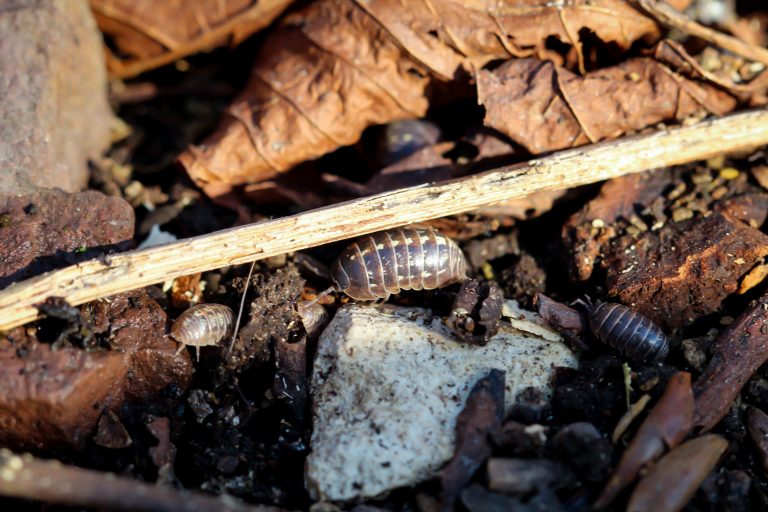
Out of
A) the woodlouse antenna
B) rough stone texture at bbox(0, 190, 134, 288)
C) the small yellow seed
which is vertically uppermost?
rough stone texture at bbox(0, 190, 134, 288)

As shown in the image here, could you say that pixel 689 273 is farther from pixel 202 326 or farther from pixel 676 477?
pixel 202 326

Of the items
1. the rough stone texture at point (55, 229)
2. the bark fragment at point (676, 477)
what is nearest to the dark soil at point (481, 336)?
the bark fragment at point (676, 477)

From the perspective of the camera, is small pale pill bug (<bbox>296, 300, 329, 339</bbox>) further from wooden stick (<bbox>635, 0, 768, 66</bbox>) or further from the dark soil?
wooden stick (<bbox>635, 0, 768, 66</bbox>)

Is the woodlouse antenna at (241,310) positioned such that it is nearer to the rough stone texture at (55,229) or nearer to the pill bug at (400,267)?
the pill bug at (400,267)

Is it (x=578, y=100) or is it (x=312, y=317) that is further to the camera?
(x=578, y=100)

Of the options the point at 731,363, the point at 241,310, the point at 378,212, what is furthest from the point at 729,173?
the point at 241,310

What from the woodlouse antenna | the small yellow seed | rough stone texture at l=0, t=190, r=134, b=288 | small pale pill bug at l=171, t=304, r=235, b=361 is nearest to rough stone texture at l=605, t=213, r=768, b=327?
the small yellow seed
